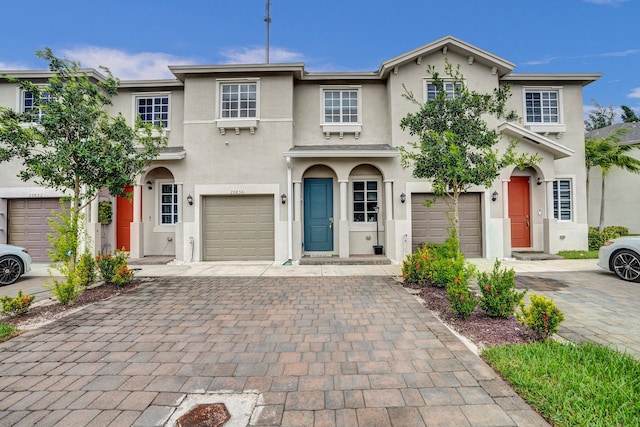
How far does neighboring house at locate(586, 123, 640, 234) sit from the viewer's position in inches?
553

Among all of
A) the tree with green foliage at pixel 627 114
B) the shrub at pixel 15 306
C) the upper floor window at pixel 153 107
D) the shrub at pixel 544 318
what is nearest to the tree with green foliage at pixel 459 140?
the shrub at pixel 544 318

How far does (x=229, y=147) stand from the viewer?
10.3 metres

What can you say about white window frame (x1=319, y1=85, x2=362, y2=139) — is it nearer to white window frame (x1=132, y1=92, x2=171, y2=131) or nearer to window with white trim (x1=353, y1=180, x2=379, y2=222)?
window with white trim (x1=353, y1=180, x2=379, y2=222)

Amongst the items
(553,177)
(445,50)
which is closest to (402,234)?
(553,177)

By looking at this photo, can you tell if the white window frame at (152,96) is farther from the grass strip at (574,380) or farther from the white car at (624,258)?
the white car at (624,258)

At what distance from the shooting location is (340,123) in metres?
10.8

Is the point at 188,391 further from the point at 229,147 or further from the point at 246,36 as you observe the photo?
the point at 246,36

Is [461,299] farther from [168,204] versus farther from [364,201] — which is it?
[168,204]

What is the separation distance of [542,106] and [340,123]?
7936 mm

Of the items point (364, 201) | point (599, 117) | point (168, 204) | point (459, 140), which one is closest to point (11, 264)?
point (168, 204)

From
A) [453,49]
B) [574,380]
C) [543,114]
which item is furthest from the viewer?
[543,114]

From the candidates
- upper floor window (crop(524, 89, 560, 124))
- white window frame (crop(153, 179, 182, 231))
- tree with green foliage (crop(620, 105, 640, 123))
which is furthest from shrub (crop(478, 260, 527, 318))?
tree with green foliage (crop(620, 105, 640, 123))

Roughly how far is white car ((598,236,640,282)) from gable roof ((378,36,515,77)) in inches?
259

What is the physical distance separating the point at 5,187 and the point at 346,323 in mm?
13147
